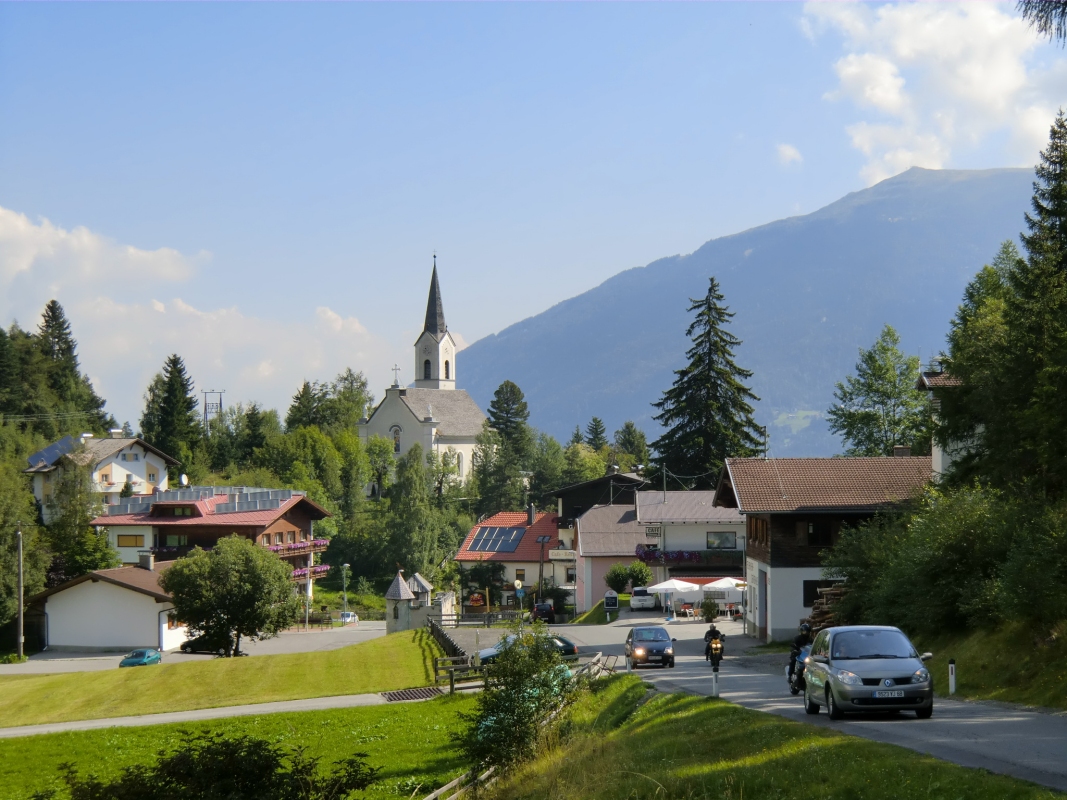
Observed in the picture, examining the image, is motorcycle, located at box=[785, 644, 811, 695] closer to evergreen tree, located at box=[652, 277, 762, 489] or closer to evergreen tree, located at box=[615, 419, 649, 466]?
evergreen tree, located at box=[652, 277, 762, 489]

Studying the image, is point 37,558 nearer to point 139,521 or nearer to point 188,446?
point 139,521

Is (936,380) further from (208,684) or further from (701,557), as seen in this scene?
(208,684)

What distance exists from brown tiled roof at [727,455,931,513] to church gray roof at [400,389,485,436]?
99.4 meters

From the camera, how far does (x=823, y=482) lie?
145ft

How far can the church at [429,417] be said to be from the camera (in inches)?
5610

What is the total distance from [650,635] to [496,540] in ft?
178

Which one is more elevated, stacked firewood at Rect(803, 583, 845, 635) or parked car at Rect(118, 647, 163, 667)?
stacked firewood at Rect(803, 583, 845, 635)

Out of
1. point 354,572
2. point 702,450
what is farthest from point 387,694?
point 354,572

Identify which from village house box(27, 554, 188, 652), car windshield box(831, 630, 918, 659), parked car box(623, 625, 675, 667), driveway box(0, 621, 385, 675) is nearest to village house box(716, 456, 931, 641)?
parked car box(623, 625, 675, 667)

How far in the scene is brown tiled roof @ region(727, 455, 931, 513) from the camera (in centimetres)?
4288

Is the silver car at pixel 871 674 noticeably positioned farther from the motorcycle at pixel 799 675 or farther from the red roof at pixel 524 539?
the red roof at pixel 524 539

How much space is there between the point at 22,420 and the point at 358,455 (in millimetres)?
35155

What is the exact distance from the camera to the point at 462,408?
15062cm

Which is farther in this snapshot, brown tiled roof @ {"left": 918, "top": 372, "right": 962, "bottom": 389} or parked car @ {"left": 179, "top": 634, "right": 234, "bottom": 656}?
parked car @ {"left": 179, "top": 634, "right": 234, "bottom": 656}
